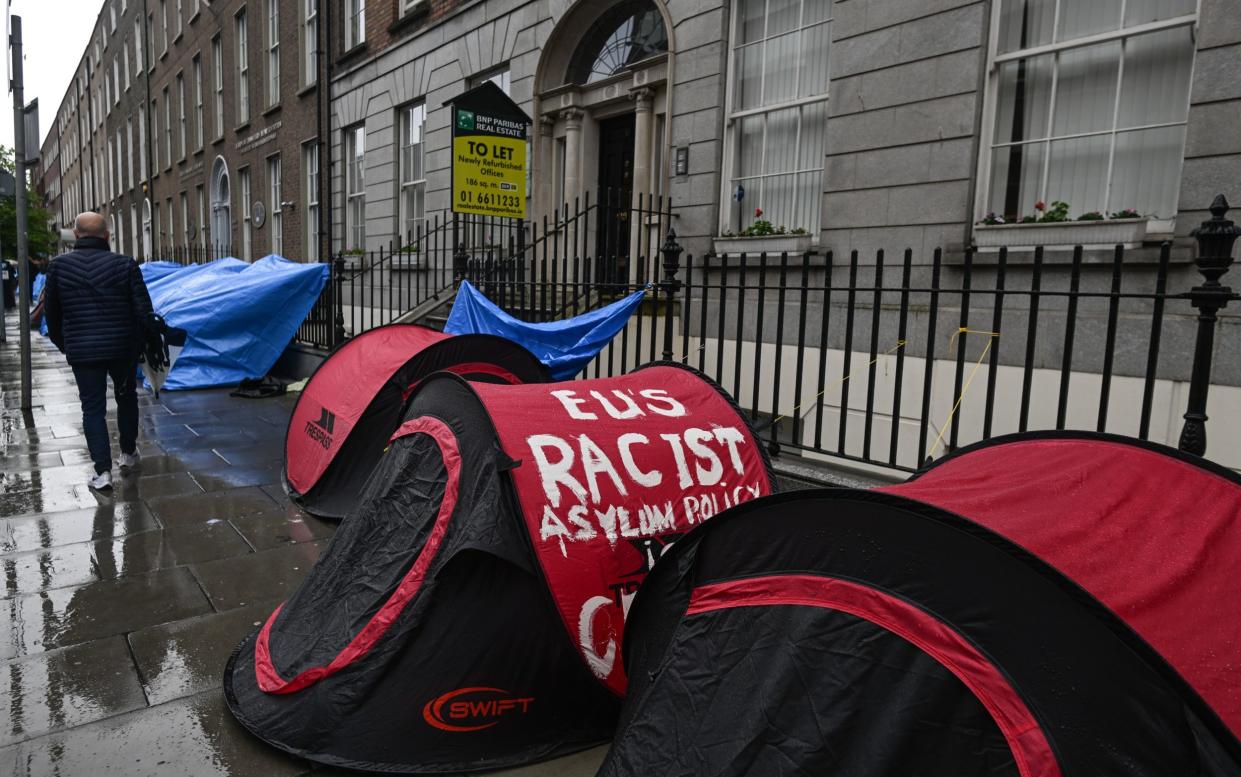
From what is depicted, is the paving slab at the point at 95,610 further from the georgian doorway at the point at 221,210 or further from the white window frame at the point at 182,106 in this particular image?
the white window frame at the point at 182,106

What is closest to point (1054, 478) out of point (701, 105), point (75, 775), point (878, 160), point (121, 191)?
point (75, 775)

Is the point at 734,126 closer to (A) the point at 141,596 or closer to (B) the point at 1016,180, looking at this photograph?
(B) the point at 1016,180

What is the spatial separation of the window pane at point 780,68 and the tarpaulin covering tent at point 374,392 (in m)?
4.19

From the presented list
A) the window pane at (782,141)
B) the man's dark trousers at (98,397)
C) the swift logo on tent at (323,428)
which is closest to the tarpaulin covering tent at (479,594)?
the swift logo on tent at (323,428)

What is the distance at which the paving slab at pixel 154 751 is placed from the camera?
2.57m

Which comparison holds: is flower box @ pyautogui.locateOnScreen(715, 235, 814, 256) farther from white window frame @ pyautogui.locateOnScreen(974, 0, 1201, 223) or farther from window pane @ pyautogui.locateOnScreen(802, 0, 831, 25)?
window pane @ pyautogui.locateOnScreen(802, 0, 831, 25)

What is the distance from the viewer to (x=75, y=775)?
2.53 meters

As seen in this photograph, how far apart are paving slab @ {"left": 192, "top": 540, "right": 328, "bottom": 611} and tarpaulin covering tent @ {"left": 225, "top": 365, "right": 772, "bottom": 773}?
3.01 feet

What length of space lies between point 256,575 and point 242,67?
20.2m

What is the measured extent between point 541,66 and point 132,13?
1172 inches

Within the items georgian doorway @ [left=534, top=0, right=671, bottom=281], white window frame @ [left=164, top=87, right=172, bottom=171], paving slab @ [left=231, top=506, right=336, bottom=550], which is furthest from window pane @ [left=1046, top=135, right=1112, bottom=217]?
white window frame @ [left=164, top=87, right=172, bottom=171]

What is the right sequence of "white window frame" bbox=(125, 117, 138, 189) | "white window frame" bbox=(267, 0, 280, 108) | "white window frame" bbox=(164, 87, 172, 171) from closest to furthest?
"white window frame" bbox=(267, 0, 280, 108) → "white window frame" bbox=(164, 87, 172, 171) → "white window frame" bbox=(125, 117, 138, 189)

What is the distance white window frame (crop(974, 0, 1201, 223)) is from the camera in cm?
520

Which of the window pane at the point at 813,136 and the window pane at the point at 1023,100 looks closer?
the window pane at the point at 1023,100
